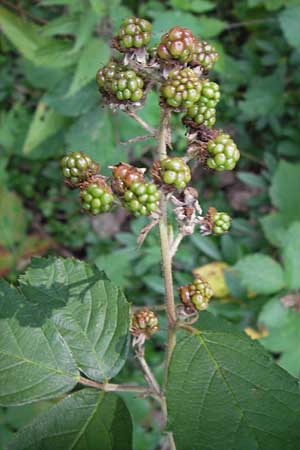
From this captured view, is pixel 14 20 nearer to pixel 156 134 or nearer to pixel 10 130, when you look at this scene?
pixel 10 130

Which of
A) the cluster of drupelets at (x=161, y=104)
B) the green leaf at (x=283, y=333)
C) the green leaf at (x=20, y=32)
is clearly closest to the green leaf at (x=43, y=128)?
the green leaf at (x=20, y=32)

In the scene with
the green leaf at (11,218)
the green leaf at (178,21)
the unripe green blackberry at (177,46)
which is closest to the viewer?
the unripe green blackberry at (177,46)

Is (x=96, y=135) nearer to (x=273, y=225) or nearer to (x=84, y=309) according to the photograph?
(x=273, y=225)

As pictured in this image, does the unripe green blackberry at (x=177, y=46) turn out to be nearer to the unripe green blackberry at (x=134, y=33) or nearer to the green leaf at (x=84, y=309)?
the unripe green blackberry at (x=134, y=33)

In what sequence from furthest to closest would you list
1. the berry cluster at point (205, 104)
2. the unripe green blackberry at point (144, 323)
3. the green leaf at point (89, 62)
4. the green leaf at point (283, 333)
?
the green leaf at point (89, 62) → the green leaf at point (283, 333) → the unripe green blackberry at point (144, 323) → the berry cluster at point (205, 104)

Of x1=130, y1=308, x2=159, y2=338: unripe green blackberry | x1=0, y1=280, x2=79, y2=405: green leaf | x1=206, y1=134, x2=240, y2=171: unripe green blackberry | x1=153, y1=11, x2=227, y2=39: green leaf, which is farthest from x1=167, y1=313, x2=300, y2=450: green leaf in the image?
x1=153, y1=11, x2=227, y2=39: green leaf

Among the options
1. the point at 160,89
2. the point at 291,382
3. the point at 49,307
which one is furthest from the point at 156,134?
the point at 291,382
